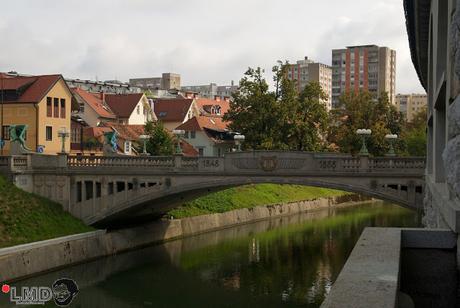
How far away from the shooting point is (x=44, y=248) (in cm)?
2870

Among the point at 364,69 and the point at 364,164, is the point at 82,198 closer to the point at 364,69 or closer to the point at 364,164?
the point at 364,164

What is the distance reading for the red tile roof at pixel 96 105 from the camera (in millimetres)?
64500

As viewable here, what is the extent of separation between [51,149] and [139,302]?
87.0 ft

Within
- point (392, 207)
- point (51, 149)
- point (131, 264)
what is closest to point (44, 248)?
point (131, 264)

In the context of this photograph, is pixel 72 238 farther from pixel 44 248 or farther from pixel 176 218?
pixel 176 218

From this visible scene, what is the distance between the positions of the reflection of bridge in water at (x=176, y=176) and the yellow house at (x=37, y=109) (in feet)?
41.3

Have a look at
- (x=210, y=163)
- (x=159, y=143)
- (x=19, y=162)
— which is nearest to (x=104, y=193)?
(x=19, y=162)

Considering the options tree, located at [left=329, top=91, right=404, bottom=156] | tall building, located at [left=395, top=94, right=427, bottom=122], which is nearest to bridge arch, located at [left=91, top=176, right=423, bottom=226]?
tree, located at [left=329, top=91, right=404, bottom=156]

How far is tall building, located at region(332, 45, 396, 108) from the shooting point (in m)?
144

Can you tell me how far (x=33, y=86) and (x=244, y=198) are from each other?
19.4 meters

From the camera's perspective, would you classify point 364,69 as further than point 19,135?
Yes

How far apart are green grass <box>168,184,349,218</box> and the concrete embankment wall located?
0.79 meters

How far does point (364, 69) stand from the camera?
14575 centimetres

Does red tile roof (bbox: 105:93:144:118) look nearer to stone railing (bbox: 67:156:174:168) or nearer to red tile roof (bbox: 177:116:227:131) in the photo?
red tile roof (bbox: 177:116:227:131)
